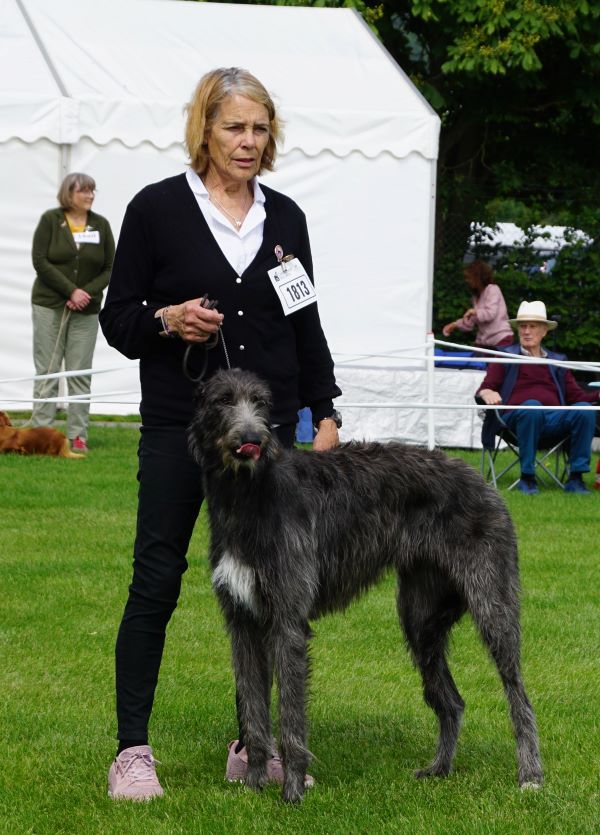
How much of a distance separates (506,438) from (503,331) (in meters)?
3.70

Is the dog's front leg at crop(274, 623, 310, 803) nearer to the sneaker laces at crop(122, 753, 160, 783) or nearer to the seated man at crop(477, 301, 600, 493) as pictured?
the sneaker laces at crop(122, 753, 160, 783)

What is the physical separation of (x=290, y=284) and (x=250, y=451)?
67cm

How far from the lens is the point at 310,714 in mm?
5172

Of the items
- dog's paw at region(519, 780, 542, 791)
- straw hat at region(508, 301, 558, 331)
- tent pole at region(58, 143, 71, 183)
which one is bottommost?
dog's paw at region(519, 780, 542, 791)

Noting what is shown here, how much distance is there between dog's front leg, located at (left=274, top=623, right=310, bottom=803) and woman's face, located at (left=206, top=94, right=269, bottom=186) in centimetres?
143

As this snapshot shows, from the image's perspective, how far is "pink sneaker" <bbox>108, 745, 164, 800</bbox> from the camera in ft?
13.8

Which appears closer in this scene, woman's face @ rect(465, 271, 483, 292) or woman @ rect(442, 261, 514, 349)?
woman @ rect(442, 261, 514, 349)

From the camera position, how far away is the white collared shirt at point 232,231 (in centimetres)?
421

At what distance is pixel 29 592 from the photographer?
6902 mm

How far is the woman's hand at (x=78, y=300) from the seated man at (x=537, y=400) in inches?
140

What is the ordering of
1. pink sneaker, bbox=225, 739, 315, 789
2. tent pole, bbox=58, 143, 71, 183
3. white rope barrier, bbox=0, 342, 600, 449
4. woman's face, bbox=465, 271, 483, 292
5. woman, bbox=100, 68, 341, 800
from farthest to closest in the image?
woman's face, bbox=465, 271, 483, 292 < tent pole, bbox=58, 143, 71, 183 < white rope barrier, bbox=0, 342, 600, 449 < pink sneaker, bbox=225, 739, 315, 789 < woman, bbox=100, 68, 341, 800

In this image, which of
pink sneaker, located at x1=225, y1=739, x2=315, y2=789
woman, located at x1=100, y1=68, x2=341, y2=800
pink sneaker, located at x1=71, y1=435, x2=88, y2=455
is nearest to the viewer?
woman, located at x1=100, y1=68, x2=341, y2=800

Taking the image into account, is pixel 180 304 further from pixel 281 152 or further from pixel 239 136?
pixel 281 152

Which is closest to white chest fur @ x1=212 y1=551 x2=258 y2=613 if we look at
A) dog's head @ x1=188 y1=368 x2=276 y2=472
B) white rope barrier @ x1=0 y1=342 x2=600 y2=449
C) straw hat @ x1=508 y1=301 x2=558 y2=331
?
dog's head @ x1=188 y1=368 x2=276 y2=472
